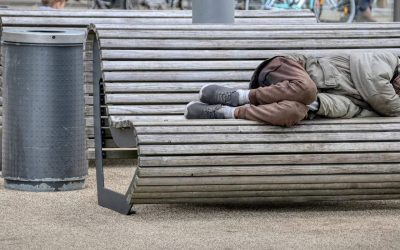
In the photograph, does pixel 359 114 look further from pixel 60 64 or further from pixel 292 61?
pixel 60 64

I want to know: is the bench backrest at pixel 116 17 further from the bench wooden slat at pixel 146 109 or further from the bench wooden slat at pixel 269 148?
the bench wooden slat at pixel 269 148

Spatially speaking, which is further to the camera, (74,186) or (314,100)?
(74,186)

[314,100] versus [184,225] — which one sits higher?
[314,100]

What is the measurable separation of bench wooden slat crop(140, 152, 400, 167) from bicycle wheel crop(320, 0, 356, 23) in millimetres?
13372

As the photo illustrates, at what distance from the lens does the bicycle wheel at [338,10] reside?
2041 centimetres

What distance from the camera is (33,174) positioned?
796 centimetres

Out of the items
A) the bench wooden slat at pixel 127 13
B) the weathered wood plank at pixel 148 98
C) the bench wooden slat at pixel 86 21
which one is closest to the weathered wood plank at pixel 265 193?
the weathered wood plank at pixel 148 98

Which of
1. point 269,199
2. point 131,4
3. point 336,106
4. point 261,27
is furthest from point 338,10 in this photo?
point 269,199

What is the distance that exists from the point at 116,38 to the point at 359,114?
1606mm

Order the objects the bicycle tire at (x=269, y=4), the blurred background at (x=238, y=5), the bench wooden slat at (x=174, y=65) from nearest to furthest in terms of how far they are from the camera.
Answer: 1. the bench wooden slat at (x=174, y=65)
2. the bicycle tire at (x=269, y=4)
3. the blurred background at (x=238, y=5)

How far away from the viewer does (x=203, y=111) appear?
706cm

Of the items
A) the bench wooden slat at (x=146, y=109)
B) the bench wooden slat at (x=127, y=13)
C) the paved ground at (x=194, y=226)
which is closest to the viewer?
the paved ground at (x=194, y=226)

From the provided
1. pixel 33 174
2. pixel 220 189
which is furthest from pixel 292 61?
pixel 33 174

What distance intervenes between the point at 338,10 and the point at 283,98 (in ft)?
46.7
